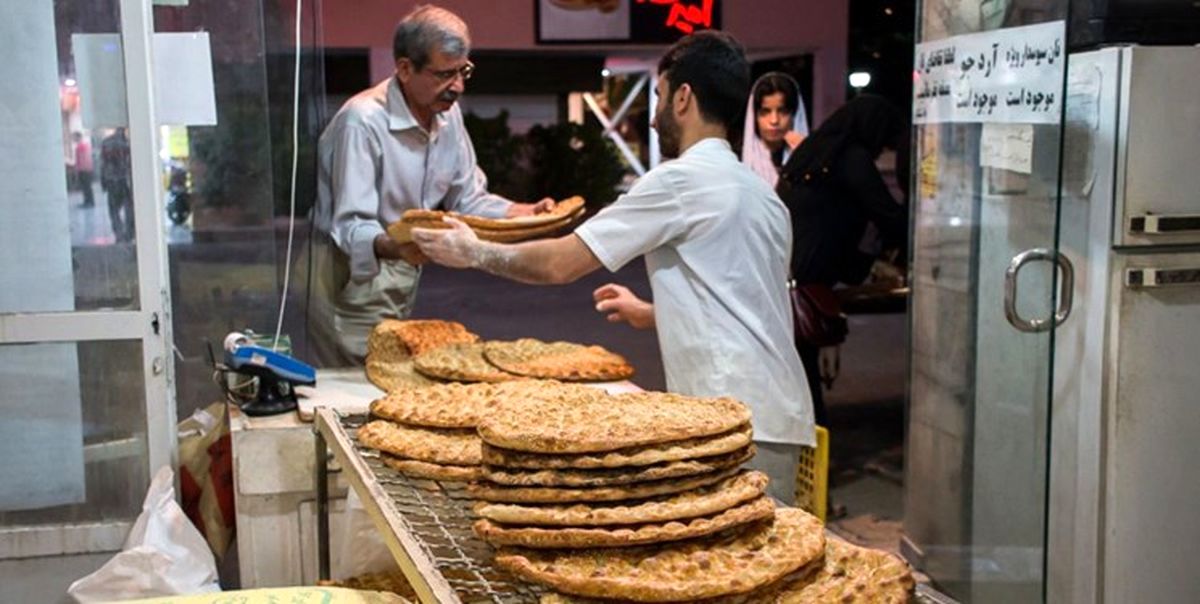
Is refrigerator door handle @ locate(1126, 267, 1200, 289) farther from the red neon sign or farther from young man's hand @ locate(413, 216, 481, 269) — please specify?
the red neon sign

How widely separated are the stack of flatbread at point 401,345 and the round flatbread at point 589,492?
3.81ft

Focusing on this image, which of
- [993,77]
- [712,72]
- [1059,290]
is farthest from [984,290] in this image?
[712,72]

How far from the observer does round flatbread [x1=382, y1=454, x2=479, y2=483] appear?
1812mm

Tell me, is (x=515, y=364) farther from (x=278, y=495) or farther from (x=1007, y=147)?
(x=1007, y=147)

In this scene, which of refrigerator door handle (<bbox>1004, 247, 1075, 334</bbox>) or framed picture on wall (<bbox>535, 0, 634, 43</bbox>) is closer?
refrigerator door handle (<bbox>1004, 247, 1075, 334</bbox>)

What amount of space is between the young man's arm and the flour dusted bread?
0.33 metres

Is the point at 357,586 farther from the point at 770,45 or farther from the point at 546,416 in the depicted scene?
the point at 770,45

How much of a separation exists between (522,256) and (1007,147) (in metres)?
1.44

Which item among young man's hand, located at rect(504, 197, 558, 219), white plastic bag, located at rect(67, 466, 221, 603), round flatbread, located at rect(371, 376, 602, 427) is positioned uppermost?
young man's hand, located at rect(504, 197, 558, 219)

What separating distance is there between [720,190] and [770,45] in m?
7.72

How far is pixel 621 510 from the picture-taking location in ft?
4.76

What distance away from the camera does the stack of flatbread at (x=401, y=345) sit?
268 cm

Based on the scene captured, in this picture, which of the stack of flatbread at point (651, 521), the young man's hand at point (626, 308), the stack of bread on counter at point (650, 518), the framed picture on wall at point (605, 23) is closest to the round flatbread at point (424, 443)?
the stack of bread on counter at point (650, 518)

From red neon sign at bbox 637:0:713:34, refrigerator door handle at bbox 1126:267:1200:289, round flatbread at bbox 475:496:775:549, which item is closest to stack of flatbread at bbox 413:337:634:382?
round flatbread at bbox 475:496:775:549
